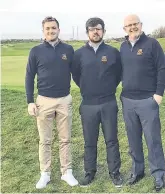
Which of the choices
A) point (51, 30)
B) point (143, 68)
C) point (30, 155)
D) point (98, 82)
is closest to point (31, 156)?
point (30, 155)

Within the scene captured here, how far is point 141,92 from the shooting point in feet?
15.6

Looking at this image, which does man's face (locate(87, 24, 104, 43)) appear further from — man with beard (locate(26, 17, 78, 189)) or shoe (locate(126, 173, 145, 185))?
shoe (locate(126, 173, 145, 185))

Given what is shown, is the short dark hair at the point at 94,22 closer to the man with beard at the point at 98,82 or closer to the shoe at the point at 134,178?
the man with beard at the point at 98,82

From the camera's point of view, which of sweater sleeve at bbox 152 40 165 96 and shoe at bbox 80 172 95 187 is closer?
sweater sleeve at bbox 152 40 165 96

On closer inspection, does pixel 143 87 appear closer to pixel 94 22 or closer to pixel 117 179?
pixel 94 22

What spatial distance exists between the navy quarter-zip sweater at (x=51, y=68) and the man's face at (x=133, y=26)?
2.33 feet

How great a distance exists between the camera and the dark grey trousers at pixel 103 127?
485 centimetres

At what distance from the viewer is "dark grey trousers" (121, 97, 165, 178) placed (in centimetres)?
477

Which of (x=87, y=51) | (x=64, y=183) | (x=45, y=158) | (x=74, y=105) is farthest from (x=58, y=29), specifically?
(x=74, y=105)

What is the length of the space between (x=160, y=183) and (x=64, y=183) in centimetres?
117

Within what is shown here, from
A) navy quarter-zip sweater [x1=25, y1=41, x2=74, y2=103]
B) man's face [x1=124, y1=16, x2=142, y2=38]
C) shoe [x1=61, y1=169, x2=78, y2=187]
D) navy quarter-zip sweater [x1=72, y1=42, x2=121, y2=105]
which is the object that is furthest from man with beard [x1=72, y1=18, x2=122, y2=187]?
shoe [x1=61, y1=169, x2=78, y2=187]

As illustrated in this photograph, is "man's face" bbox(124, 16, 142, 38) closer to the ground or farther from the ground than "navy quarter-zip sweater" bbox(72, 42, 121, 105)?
farther from the ground

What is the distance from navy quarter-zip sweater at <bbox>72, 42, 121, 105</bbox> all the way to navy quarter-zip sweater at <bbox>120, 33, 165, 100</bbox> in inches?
4.9

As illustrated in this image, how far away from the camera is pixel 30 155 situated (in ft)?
19.8
